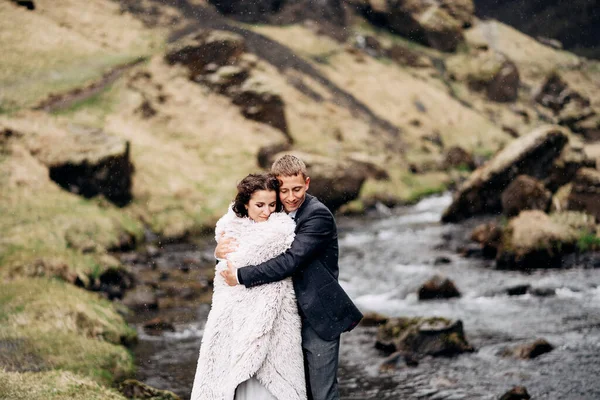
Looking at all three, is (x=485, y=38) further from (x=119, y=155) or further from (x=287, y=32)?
(x=119, y=155)

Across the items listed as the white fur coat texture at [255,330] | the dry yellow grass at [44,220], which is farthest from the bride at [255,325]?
the dry yellow grass at [44,220]

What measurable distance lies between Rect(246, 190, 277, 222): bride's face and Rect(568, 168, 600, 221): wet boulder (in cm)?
1817

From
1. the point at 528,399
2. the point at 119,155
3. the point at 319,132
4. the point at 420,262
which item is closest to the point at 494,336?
the point at 528,399

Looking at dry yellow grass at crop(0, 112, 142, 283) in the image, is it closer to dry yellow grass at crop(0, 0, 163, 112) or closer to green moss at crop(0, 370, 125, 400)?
dry yellow grass at crop(0, 0, 163, 112)

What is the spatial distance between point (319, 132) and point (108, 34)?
62.2ft

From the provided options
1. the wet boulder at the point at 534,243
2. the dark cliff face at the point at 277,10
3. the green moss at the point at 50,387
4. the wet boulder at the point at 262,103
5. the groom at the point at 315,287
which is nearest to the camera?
the groom at the point at 315,287

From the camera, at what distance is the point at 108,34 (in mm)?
51562

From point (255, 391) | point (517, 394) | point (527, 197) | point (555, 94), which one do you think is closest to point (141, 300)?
point (517, 394)

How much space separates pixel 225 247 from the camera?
18.7ft

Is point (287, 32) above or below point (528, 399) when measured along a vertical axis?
below

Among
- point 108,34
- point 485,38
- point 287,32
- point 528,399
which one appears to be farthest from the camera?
point 485,38

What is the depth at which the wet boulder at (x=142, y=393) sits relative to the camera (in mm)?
9125

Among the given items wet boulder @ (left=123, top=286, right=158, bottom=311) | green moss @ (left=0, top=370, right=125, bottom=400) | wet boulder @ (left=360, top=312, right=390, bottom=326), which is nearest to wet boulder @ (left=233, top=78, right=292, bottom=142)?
wet boulder @ (left=123, top=286, right=158, bottom=311)

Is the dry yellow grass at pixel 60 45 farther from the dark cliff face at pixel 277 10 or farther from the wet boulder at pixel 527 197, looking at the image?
the wet boulder at pixel 527 197
